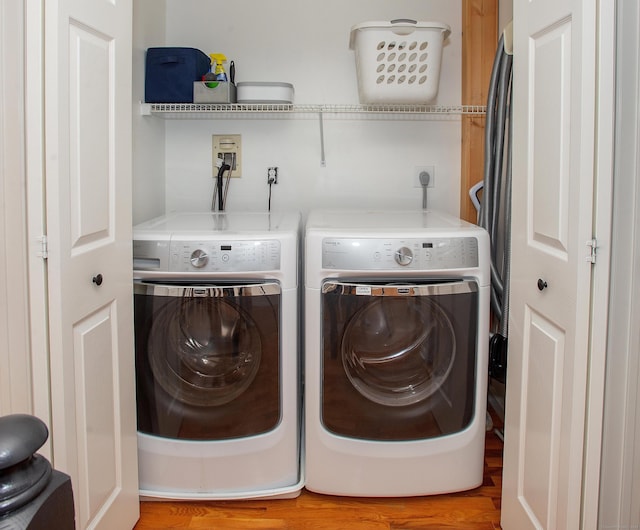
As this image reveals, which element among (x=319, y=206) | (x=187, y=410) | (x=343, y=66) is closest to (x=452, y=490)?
(x=187, y=410)

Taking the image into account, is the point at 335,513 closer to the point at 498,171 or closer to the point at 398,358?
the point at 398,358

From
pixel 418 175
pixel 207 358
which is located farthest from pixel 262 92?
pixel 207 358

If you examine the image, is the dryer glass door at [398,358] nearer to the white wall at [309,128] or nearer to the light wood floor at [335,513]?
the light wood floor at [335,513]

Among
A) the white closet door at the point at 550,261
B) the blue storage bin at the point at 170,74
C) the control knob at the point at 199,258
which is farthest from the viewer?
the blue storage bin at the point at 170,74

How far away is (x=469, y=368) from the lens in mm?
1960

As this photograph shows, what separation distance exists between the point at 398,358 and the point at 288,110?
1143mm

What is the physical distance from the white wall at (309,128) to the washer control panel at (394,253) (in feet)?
2.88

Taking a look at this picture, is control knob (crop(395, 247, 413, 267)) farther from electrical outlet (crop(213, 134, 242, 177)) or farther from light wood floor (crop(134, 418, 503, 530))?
electrical outlet (crop(213, 134, 242, 177))

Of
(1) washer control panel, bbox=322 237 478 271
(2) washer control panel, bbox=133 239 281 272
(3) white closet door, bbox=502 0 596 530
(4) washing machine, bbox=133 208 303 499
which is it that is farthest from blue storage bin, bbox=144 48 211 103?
A: (3) white closet door, bbox=502 0 596 530

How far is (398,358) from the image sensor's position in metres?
1.95

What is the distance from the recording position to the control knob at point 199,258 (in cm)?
186

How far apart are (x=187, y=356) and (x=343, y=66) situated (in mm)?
1487

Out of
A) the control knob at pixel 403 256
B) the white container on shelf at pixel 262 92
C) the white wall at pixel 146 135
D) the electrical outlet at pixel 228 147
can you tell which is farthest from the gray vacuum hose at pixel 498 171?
the white wall at pixel 146 135

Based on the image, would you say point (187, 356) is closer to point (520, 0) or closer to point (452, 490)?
point (452, 490)
